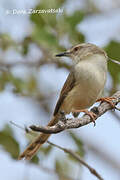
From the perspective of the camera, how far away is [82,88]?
450 cm

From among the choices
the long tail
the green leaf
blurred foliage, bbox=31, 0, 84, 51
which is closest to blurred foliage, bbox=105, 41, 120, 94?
blurred foliage, bbox=31, 0, 84, 51

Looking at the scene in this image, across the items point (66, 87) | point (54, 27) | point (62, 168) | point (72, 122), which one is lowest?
point (62, 168)

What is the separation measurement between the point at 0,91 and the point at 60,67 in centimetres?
101

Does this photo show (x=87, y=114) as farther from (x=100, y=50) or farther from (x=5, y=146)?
(x=100, y=50)

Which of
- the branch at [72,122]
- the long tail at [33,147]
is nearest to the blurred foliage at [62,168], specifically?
the long tail at [33,147]

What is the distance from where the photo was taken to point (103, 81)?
14.7ft

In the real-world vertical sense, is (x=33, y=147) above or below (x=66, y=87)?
below

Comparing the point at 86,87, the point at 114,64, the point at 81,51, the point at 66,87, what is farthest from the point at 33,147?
the point at 81,51

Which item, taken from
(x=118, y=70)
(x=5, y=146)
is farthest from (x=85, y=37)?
(x=5, y=146)

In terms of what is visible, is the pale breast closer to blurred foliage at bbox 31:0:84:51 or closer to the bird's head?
the bird's head

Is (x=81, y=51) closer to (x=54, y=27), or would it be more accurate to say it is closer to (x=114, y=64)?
(x=54, y=27)

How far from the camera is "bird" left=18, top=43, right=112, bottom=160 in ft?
14.5

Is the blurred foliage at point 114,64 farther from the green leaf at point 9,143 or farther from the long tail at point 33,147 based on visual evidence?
the green leaf at point 9,143

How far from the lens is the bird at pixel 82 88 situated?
4.43 meters
